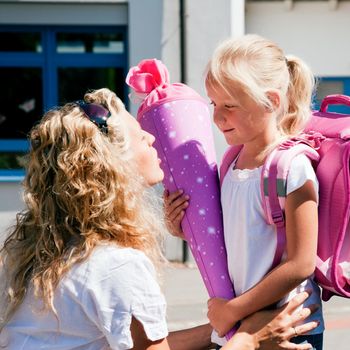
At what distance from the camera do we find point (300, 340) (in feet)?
7.18

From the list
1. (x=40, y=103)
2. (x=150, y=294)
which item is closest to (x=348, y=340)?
(x=150, y=294)

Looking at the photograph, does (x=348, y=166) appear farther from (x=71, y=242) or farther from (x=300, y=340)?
(x=71, y=242)

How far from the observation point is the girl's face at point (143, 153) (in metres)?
2.05

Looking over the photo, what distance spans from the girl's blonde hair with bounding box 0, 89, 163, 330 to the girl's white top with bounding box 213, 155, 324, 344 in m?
0.32

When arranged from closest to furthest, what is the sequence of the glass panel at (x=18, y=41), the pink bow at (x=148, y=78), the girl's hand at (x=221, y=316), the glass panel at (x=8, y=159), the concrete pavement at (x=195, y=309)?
the girl's hand at (x=221, y=316) < the pink bow at (x=148, y=78) < the concrete pavement at (x=195, y=309) < the glass panel at (x=18, y=41) < the glass panel at (x=8, y=159)

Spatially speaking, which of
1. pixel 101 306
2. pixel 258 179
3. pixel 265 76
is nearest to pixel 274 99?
pixel 265 76

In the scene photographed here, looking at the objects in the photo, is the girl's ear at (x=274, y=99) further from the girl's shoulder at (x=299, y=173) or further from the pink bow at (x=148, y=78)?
the pink bow at (x=148, y=78)

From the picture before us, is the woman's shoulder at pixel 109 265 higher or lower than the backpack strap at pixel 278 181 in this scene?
lower

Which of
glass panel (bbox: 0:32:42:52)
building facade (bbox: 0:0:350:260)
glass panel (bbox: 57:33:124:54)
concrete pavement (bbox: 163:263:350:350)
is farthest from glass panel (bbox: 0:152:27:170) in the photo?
concrete pavement (bbox: 163:263:350:350)

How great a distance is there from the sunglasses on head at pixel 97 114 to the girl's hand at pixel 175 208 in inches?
18.1

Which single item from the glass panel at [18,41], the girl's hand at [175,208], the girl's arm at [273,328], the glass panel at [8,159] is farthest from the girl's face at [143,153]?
the glass panel at [8,159]

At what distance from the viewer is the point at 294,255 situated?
2051mm

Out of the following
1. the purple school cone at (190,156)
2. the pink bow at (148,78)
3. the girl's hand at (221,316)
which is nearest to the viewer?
the girl's hand at (221,316)

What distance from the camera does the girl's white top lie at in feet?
7.00
